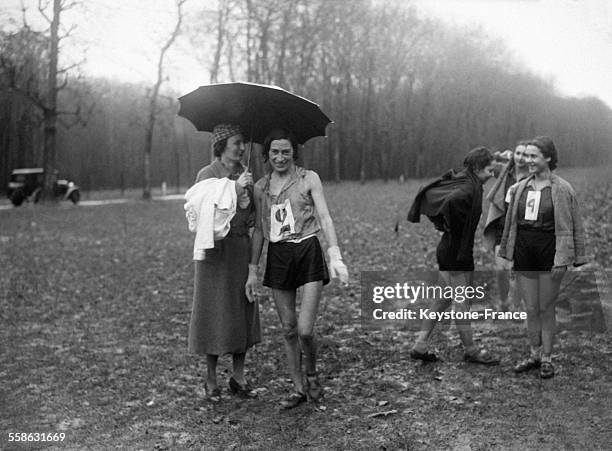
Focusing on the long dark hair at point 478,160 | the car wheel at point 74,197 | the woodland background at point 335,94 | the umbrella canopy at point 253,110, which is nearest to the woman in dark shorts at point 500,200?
the woodland background at point 335,94

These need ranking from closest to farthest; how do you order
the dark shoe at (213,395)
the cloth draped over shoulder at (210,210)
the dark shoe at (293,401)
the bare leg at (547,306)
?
the cloth draped over shoulder at (210,210) < the dark shoe at (293,401) < the dark shoe at (213,395) < the bare leg at (547,306)

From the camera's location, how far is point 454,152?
15.6m

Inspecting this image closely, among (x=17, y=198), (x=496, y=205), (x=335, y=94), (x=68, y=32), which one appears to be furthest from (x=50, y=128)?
(x=496, y=205)

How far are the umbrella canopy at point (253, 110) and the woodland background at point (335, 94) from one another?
2.75 m

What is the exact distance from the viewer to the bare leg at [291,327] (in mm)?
4301

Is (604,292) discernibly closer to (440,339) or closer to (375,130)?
(440,339)

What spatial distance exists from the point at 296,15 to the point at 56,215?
10.6 metres

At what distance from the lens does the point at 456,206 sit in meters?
4.96

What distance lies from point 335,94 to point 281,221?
34554mm

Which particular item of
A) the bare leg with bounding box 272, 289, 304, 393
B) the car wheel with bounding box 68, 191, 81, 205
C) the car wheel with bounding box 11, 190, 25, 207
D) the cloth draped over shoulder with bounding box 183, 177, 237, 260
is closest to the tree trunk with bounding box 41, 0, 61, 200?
the car wheel with bounding box 11, 190, 25, 207

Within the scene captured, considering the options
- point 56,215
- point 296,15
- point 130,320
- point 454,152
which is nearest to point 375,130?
point 296,15

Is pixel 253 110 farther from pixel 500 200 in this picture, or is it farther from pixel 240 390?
pixel 500 200

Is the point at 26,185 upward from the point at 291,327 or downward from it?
upward

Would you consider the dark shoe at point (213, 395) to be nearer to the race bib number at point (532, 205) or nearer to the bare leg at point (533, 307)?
the bare leg at point (533, 307)
